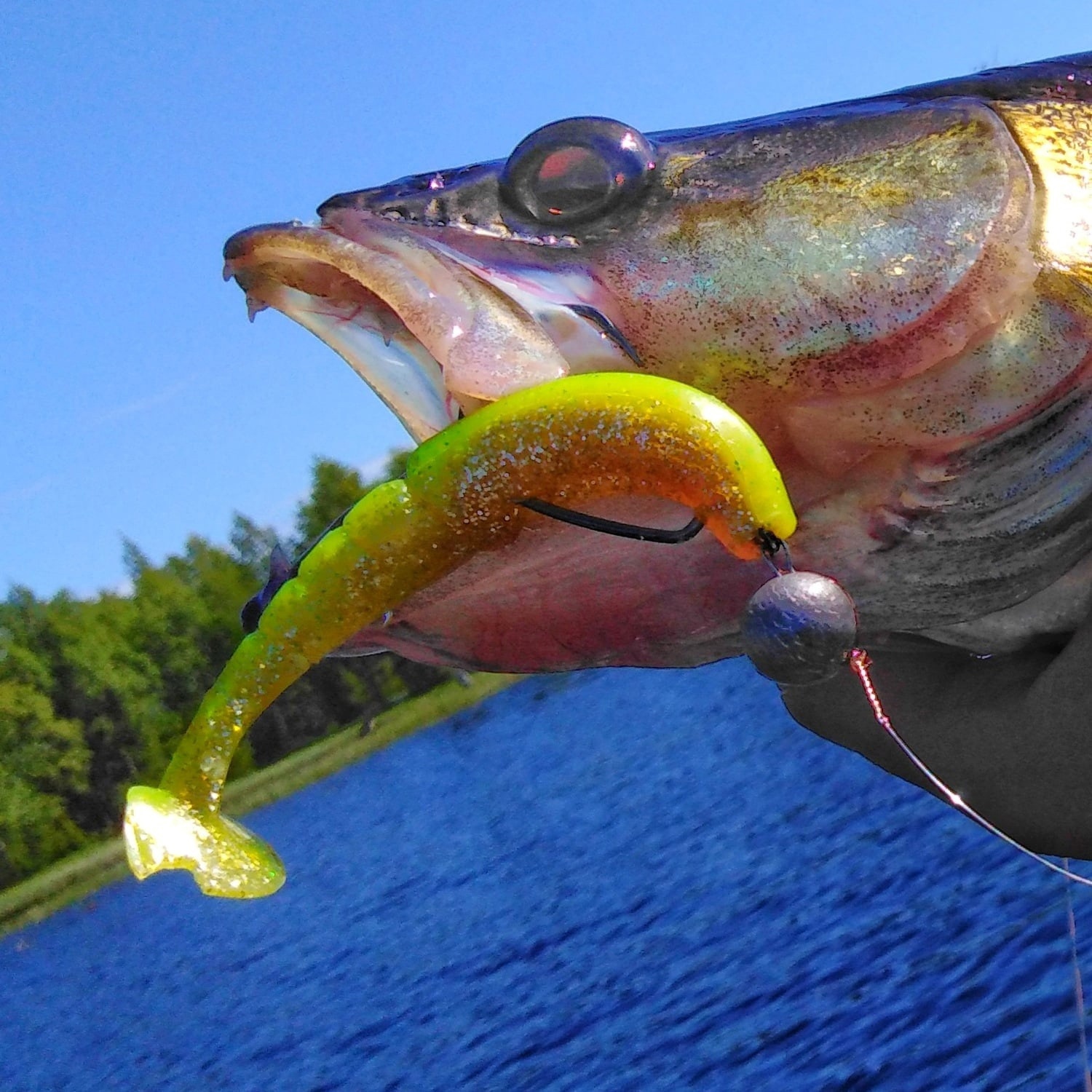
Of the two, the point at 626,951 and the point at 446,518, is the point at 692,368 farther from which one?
the point at 626,951

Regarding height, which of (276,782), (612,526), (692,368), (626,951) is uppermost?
(692,368)

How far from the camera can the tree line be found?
187 ft

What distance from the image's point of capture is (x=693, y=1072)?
9234 mm

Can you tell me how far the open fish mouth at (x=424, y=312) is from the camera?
63.2 inches

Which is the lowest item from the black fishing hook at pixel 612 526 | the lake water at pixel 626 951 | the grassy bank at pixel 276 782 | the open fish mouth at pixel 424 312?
the lake water at pixel 626 951

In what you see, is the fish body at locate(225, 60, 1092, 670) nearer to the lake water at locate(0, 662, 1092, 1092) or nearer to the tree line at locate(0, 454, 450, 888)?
the lake water at locate(0, 662, 1092, 1092)

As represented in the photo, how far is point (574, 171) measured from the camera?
177cm

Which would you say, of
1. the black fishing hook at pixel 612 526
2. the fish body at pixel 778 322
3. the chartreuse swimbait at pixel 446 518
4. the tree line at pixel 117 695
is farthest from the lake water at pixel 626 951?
the tree line at pixel 117 695

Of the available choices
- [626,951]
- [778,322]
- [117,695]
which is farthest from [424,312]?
[117,695]

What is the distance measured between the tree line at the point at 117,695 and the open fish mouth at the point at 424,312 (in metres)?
50.4

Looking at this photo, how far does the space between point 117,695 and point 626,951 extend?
5217 cm

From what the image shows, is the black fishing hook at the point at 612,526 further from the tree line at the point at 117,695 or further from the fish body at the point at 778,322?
the tree line at the point at 117,695

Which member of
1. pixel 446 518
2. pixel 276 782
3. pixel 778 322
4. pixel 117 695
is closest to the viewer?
pixel 446 518

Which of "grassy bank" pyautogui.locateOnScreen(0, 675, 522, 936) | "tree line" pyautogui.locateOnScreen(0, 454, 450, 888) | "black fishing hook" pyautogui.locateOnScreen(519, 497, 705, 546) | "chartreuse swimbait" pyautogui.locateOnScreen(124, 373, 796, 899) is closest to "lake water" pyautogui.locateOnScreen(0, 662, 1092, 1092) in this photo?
"black fishing hook" pyautogui.locateOnScreen(519, 497, 705, 546)
